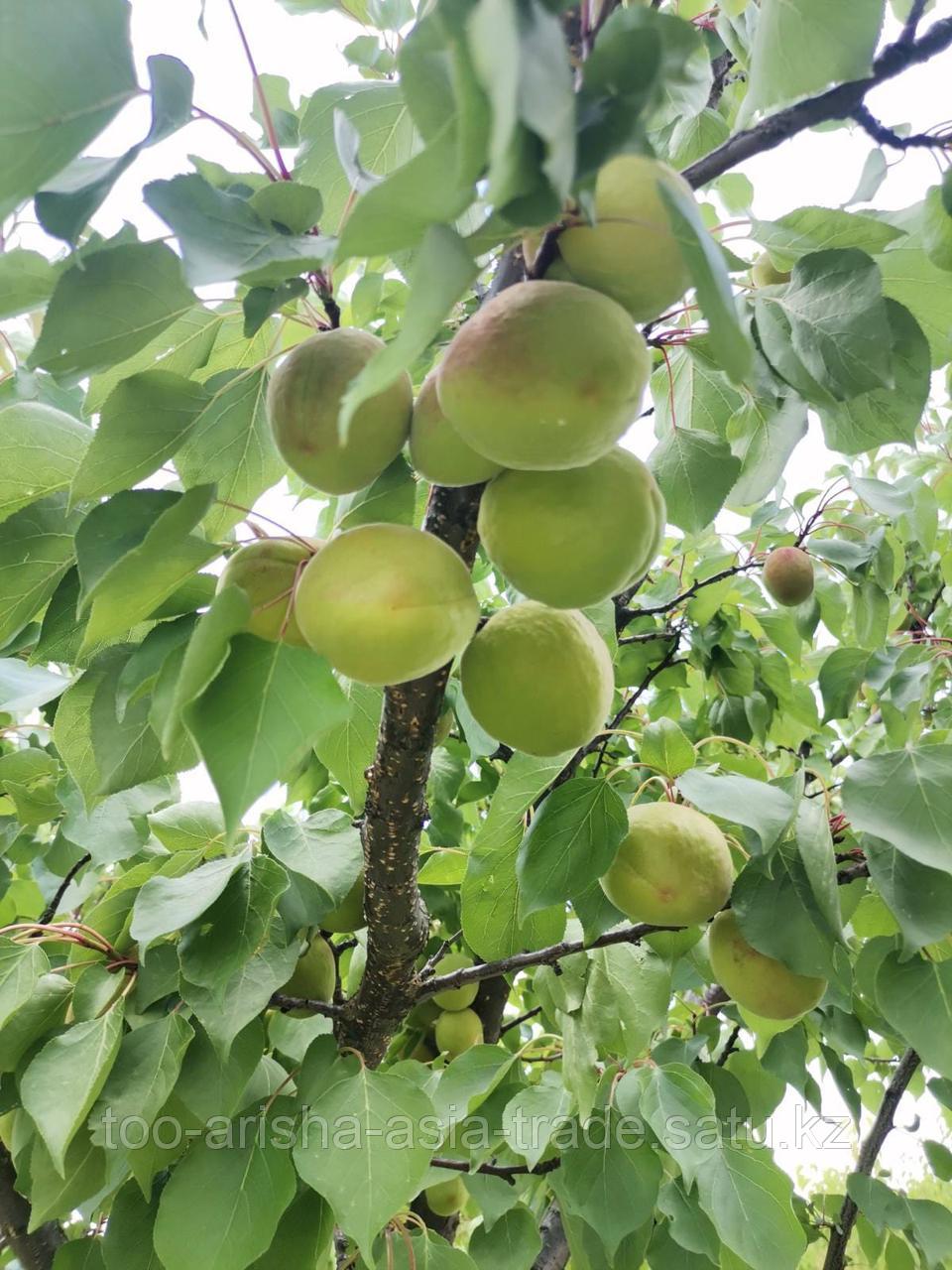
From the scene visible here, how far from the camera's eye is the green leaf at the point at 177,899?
861mm

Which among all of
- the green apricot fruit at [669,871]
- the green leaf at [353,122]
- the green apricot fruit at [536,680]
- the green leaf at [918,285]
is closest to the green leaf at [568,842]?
the green apricot fruit at [669,871]

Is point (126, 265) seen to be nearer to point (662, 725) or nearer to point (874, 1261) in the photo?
point (662, 725)

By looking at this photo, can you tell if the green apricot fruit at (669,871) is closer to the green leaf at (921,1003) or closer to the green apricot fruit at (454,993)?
the green leaf at (921,1003)

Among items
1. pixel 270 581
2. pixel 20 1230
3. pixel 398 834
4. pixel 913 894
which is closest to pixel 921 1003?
pixel 913 894

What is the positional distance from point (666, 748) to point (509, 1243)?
2.69 feet

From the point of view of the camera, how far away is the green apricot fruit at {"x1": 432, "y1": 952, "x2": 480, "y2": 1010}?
1.59 meters

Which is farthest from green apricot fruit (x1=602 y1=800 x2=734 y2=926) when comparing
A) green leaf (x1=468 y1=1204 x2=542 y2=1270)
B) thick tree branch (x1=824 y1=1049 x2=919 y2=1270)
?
thick tree branch (x1=824 y1=1049 x2=919 y2=1270)

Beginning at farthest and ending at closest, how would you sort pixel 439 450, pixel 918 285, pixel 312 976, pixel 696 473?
pixel 312 976 → pixel 696 473 → pixel 918 285 → pixel 439 450

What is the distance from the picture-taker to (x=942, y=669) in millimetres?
2086

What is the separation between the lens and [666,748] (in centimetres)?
111

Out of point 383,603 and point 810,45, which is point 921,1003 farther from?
point 810,45

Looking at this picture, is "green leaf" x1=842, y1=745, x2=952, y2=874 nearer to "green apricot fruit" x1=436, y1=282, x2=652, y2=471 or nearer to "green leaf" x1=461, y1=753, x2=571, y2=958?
"green leaf" x1=461, y1=753, x2=571, y2=958

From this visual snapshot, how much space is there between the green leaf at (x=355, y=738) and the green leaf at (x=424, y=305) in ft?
1.99

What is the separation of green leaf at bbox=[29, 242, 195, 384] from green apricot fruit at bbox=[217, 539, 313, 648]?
0.55ft
